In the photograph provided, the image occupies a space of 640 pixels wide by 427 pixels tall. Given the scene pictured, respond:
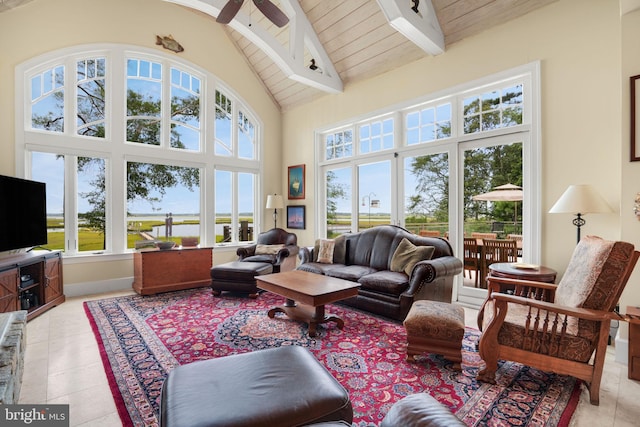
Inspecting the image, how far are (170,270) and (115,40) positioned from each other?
3.74 meters

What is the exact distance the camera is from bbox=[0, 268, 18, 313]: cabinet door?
3262mm

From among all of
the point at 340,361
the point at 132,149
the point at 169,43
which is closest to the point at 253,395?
the point at 340,361

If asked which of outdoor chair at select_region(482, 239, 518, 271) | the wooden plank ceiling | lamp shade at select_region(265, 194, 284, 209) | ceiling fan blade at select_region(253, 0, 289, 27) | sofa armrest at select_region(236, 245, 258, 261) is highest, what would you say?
the wooden plank ceiling

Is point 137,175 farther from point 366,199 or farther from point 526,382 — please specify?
point 526,382

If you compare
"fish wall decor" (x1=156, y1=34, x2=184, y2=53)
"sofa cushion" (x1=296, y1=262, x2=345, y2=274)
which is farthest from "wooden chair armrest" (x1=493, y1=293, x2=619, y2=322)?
"fish wall decor" (x1=156, y1=34, x2=184, y2=53)

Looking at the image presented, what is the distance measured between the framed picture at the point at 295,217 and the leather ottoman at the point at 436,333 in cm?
421

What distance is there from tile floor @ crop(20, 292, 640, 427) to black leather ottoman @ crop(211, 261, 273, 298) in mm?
1634

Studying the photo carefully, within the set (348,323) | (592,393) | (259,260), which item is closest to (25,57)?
(259,260)

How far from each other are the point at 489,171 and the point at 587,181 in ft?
3.36

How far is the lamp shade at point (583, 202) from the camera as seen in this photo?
9.53 ft

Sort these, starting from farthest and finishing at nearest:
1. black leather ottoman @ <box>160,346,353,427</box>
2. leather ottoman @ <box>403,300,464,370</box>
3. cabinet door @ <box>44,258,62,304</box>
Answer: cabinet door @ <box>44,258,62,304</box> → leather ottoman @ <box>403,300,464,370</box> → black leather ottoman @ <box>160,346,353,427</box>

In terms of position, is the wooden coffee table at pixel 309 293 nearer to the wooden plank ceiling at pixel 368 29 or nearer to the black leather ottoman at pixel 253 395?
the black leather ottoman at pixel 253 395

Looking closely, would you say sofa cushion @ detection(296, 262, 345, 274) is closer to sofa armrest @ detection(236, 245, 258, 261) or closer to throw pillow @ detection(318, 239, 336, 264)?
throw pillow @ detection(318, 239, 336, 264)

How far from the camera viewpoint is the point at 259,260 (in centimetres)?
507
